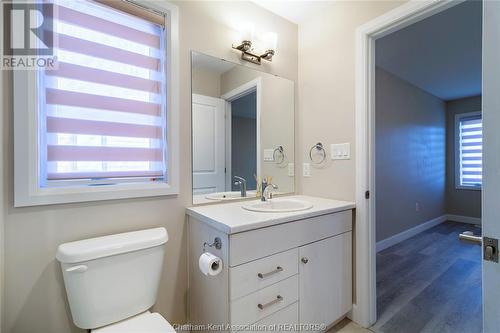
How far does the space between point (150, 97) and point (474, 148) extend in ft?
18.4

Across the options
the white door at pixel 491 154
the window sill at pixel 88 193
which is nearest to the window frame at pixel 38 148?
the window sill at pixel 88 193

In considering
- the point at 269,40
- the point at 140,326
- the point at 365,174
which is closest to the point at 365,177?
the point at 365,174

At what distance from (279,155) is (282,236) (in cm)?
95

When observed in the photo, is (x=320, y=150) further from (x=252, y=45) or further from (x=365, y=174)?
(x=252, y=45)

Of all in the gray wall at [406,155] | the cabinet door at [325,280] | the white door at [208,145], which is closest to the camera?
the cabinet door at [325,280]

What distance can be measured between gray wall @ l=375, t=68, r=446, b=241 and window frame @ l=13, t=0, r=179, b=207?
255 cm

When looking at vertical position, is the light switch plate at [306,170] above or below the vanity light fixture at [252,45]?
below

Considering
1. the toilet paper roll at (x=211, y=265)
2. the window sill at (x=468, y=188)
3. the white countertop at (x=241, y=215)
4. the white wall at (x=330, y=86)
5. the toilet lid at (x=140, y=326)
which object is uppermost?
the white wall at (x=330, y=86)

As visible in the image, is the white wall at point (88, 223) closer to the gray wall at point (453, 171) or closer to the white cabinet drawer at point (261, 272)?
the white cabinet drawer at point (261, 272)

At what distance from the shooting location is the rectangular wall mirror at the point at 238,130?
166cm

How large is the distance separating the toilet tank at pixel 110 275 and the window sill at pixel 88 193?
215mm

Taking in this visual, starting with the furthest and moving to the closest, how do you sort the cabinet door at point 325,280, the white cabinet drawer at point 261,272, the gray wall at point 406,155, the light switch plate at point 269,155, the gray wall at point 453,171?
the gray wall at point 453,171, the gray wall at point 406,155, the light switch plate at point 269,155, the cabinet door at point 325,280, the white cabinet drawer at point 261,272

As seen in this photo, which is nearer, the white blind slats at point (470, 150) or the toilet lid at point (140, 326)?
the toilet lid at point (140, 326)

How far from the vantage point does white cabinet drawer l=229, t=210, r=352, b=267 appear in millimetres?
A: 1161
